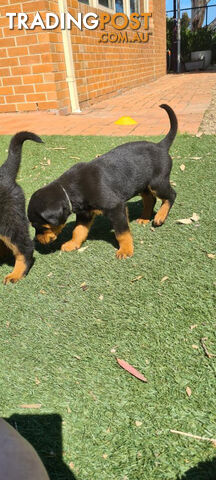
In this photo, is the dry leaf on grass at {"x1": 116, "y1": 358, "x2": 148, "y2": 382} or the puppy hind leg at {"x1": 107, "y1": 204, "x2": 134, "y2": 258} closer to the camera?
the dry leaf on grass at {"x1": 116, "y1": 358, "x2": 148, "y2": 382}

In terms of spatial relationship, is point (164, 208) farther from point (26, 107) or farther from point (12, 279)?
point (26, 107)

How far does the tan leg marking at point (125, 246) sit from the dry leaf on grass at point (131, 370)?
113 centimetres

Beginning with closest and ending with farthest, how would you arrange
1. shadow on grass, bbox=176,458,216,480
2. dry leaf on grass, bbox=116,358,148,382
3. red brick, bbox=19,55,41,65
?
shadow on grass, bbox=176,458,216,480 < dry leaf on grass, bbox=116,358,148,382 < red brick, bbox=19,55,41,65

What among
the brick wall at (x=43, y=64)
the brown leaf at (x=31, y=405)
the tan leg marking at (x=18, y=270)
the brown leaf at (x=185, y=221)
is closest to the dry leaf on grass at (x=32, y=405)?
the brown leaf at (x=31, y=405)

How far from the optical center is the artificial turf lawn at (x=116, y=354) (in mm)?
1506

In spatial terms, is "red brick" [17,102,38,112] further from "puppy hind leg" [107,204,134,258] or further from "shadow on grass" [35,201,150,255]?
"puppy hind leg" [107,204,134,258]

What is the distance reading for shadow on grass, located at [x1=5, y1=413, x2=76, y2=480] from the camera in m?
1.46

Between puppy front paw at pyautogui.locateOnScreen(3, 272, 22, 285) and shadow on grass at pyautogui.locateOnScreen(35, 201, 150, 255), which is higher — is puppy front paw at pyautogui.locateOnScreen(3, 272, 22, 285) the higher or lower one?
the lower one

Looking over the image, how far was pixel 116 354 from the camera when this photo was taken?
6.53 feet

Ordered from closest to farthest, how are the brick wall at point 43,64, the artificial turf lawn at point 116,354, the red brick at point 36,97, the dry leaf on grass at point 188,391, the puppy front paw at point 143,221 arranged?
the artificial turf lawn at point 116,354
the dry leaf on grass at point 188,391
the puppy front paw at point 143,221
the brick wall at point 43,64
the red brick at point 36,97

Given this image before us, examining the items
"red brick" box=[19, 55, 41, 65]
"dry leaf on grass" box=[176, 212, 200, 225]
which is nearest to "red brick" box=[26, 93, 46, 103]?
"red brick" box=[19, 55, 41, 65]

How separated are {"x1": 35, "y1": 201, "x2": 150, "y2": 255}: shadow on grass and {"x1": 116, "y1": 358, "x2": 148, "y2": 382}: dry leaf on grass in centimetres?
142

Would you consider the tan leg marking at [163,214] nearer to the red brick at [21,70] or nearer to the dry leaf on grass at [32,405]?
the dry leaf on grass at [32,405]

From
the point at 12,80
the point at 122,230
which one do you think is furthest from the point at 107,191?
the point at 12,80
